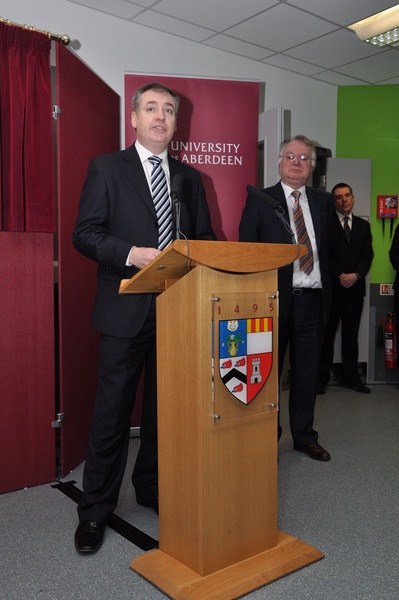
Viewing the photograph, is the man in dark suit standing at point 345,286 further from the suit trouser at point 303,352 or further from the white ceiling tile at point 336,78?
the suit trouser at point 303,352

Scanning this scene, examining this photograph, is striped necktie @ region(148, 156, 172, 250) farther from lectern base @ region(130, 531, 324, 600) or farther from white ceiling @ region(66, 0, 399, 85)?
white ceiling @ region(66, 0, 399, 85)

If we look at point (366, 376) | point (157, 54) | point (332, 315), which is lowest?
point (366, 376)

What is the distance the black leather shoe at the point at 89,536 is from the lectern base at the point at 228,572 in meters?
0.21

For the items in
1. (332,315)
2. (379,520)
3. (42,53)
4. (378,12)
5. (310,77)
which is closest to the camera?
(379,520)

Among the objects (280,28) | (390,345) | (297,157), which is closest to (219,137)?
(297,157)

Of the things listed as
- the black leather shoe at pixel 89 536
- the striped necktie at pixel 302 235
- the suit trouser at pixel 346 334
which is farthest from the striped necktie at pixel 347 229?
the black leather shoe at pixel 89 536

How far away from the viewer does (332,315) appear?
5312 millimetres

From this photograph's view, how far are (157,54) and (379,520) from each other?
379 centimetres

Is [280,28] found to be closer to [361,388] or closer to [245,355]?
[361,388]

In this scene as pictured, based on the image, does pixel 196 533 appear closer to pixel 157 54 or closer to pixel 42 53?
pixel 42 53

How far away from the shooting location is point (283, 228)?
3129 millimetres

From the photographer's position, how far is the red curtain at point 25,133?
2682mm

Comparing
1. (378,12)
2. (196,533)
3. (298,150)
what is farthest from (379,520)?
(378,12)

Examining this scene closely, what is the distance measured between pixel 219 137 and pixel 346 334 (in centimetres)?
257
